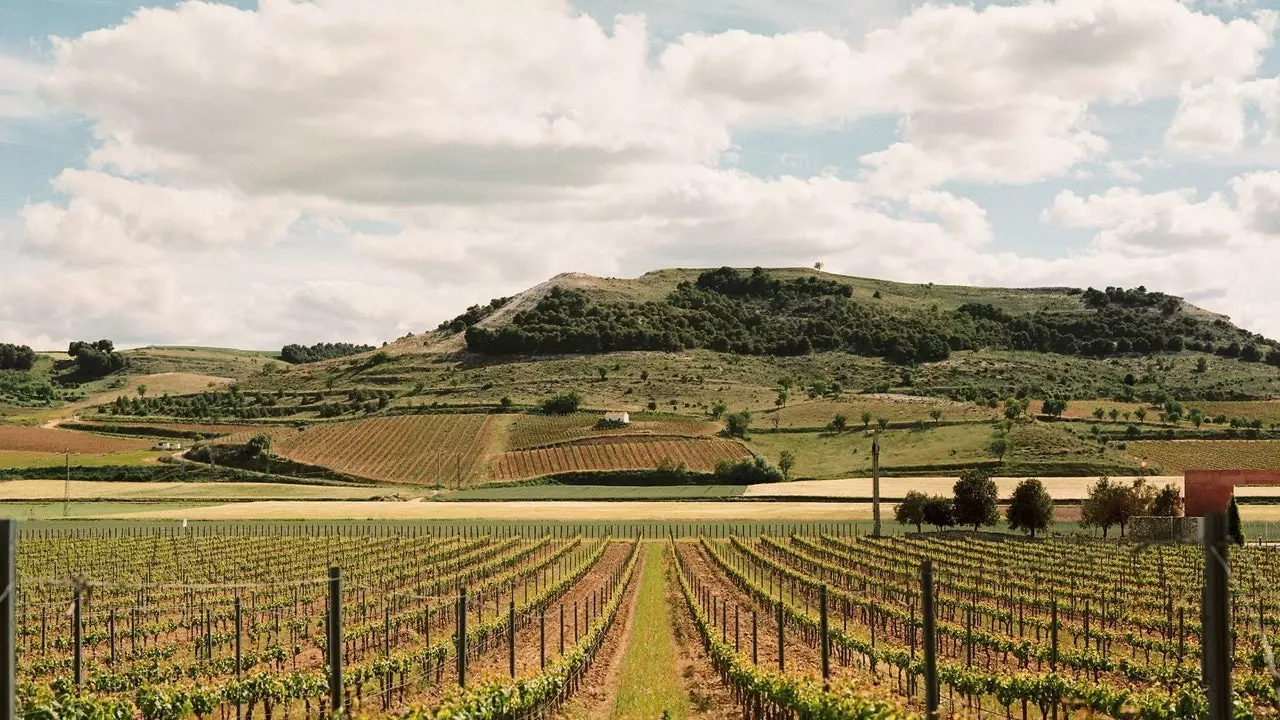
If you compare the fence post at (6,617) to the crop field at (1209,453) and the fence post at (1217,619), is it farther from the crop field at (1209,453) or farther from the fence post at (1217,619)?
the crop field at (1209,453)

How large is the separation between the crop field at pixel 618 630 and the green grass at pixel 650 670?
0.39 feet

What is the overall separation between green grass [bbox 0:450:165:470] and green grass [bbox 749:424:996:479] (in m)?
80.0

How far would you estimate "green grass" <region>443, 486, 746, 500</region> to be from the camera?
4651 inches

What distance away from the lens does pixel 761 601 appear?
144ft

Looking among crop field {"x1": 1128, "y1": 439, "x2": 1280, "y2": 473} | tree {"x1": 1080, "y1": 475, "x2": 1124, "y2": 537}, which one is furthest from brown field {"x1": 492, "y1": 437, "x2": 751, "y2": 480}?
tree {"x1": 1080, "y1": 475, "x2": 1124, "y2": 537}

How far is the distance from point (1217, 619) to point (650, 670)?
71.2ft

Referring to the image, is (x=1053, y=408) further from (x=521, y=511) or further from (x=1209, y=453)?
(x=521, y=511)

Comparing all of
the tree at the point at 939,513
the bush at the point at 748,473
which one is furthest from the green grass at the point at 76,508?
the tree at the point at 939,513

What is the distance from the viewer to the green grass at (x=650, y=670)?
25297 millimetres

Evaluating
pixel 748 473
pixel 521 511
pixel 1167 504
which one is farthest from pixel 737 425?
pixel 1167 504

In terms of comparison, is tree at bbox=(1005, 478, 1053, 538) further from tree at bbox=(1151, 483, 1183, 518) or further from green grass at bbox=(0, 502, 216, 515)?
green grass at bbox=(0, 502, 216, 515)

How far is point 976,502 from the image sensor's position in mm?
83062

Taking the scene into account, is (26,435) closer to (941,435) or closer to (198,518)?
(198,518)

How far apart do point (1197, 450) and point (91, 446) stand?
142 metres
